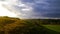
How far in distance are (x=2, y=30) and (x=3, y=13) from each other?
283 millimetres

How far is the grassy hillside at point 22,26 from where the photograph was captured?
2902mm

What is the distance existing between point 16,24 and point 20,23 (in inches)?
2.6

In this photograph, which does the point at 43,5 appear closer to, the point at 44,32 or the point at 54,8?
the point at 54,8

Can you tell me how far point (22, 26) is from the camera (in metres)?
2.93


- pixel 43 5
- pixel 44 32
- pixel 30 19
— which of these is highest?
pixel 43 5

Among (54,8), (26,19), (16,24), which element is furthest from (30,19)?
(54,8)

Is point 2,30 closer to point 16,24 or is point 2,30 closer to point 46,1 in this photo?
point 16,24

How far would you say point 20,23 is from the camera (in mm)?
2932

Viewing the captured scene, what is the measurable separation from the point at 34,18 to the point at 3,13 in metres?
0.52

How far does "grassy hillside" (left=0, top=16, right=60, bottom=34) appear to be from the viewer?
290 cm

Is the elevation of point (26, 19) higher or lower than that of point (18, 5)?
lower

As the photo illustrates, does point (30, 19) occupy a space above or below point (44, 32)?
above

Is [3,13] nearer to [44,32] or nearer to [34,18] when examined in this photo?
[34,18]

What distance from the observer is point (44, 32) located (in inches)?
115
